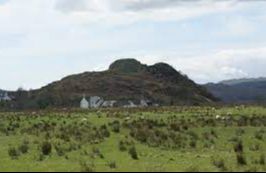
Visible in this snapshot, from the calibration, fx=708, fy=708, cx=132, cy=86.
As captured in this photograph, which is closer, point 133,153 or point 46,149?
point 133,153

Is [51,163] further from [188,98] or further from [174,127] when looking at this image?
[188,98]

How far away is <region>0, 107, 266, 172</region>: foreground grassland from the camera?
25.3 metres

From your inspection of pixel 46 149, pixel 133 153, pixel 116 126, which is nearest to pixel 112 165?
pixel 133 153

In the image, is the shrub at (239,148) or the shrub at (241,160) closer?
the shrub at (241,160)

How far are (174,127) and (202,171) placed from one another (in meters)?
18.9

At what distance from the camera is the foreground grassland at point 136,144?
997 inches

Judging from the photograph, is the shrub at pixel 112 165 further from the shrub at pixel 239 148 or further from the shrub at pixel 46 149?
the shrub at pixel 239 148

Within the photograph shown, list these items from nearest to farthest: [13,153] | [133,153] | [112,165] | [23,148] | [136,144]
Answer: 1. [112,165]
2. [133,153]
3. [13,153]
4. [23,148]
5. [136,144]

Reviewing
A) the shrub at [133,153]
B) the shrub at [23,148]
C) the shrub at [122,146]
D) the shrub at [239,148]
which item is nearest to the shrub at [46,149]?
the shrub at [23,148]

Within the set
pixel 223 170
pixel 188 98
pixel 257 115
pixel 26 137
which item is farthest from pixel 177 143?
pixel 188 98

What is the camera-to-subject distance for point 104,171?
22.1m

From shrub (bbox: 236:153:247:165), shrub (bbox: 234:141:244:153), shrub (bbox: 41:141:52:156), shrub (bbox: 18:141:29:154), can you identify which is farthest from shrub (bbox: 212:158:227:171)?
shrub (bbox: 18:141:29:154)

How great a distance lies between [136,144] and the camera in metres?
33.7

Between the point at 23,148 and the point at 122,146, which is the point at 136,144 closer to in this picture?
the point at 122,146
